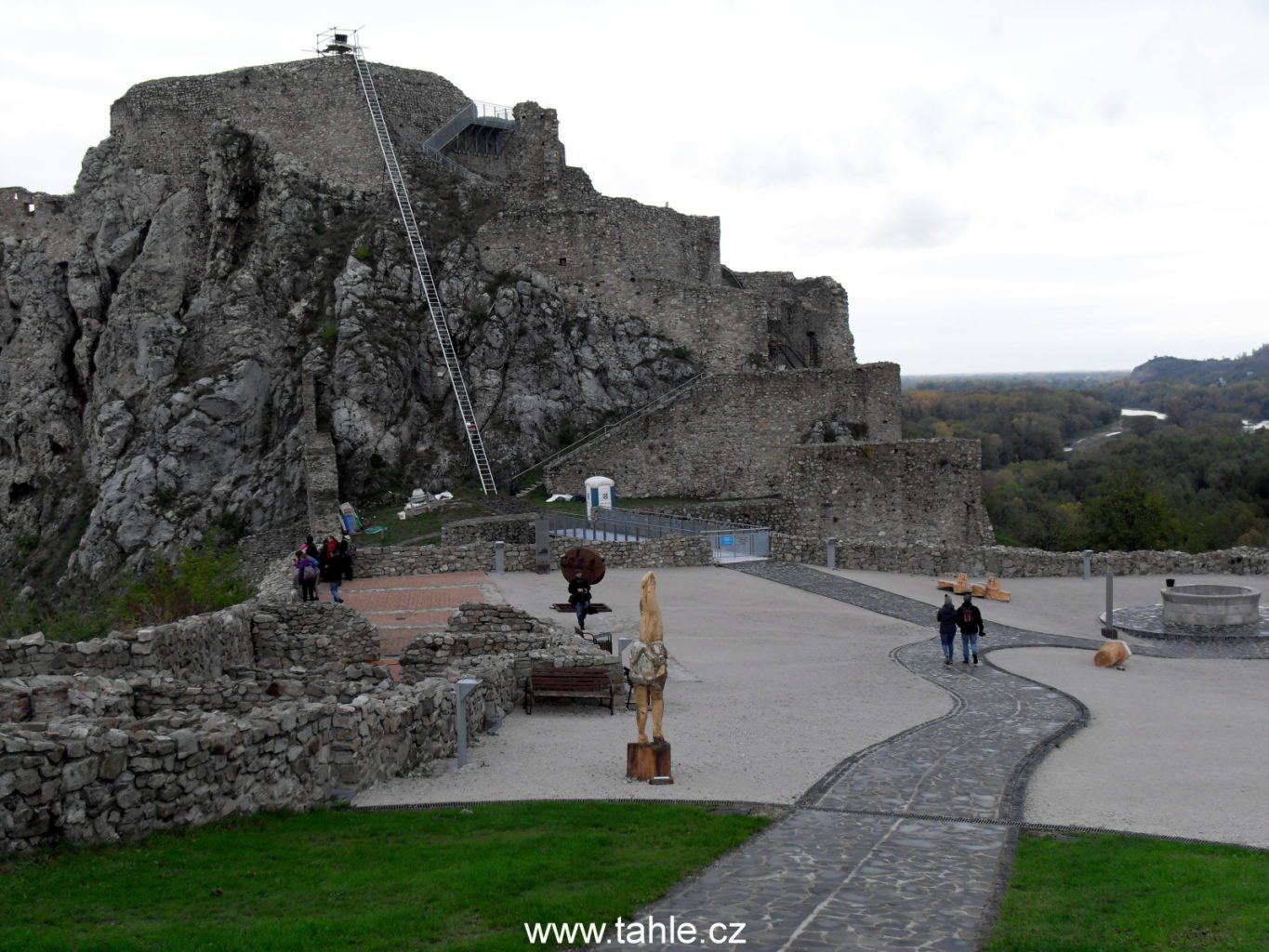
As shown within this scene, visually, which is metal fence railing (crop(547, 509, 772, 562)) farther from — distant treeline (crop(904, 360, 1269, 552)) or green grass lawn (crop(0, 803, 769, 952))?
green grass lawn (crop(0, 803, 769, 952))

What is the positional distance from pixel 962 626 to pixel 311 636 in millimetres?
9684

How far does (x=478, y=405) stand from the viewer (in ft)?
119

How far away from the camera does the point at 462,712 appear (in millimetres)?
11867

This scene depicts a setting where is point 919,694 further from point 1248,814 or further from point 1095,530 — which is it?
point 1095,530

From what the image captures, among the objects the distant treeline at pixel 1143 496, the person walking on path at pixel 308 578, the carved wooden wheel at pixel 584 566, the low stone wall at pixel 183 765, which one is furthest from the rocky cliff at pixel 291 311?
the low stone wall at pixel 183 765

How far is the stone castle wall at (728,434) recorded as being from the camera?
3556 cm

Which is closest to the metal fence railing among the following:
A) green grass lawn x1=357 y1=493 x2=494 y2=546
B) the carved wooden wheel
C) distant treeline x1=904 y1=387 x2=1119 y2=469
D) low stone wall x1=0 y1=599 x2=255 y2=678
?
green grass lawn x1=357 y1=493 x2=494 y2=546

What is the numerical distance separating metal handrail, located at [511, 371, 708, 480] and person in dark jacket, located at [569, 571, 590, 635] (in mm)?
15578

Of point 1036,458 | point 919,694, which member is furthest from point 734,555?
point 1036,458

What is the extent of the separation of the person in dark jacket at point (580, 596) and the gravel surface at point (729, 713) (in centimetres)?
88

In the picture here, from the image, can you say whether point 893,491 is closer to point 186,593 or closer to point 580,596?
point 580,596

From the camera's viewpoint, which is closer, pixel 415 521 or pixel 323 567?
pixel 323 567

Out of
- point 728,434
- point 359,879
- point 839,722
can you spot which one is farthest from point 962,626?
point 728,434

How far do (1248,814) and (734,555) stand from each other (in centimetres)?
1887
